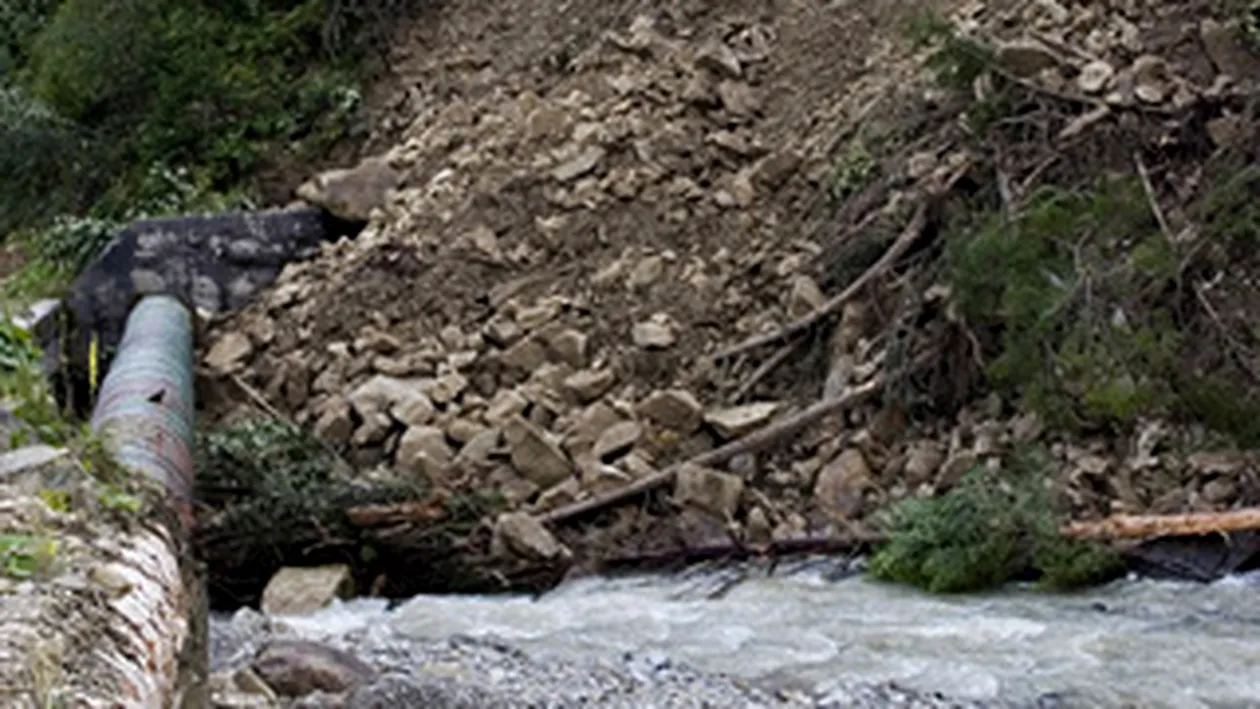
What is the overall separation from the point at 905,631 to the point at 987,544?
2.26ft

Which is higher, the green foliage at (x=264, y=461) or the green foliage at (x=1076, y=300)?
the green foliage at (x=1076, y=300)

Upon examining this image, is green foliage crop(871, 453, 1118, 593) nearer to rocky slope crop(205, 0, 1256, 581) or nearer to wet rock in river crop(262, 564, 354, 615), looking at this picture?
rocky slope crop(205, 0, 1256, 581)

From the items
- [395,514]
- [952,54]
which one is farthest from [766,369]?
[395,514]

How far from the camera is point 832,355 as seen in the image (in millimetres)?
8539

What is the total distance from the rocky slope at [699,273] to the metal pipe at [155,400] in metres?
0.37

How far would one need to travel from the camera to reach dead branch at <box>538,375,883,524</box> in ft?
26.4

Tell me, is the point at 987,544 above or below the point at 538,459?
below

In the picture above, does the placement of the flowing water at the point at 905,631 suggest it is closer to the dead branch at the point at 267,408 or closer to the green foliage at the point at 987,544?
the green foliage at the point at 987,544

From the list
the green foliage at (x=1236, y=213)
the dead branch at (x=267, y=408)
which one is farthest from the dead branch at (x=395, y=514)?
the green foliage at (x=1236, y=213)

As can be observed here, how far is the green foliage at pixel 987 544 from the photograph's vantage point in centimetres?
669

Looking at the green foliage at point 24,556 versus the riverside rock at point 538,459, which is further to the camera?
the riverside rock at point 538,459

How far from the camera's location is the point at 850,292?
859 cm

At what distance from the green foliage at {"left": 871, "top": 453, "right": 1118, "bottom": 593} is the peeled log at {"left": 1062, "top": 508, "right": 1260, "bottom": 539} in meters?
0.07

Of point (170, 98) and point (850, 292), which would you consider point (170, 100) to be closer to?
point (170, 98)
